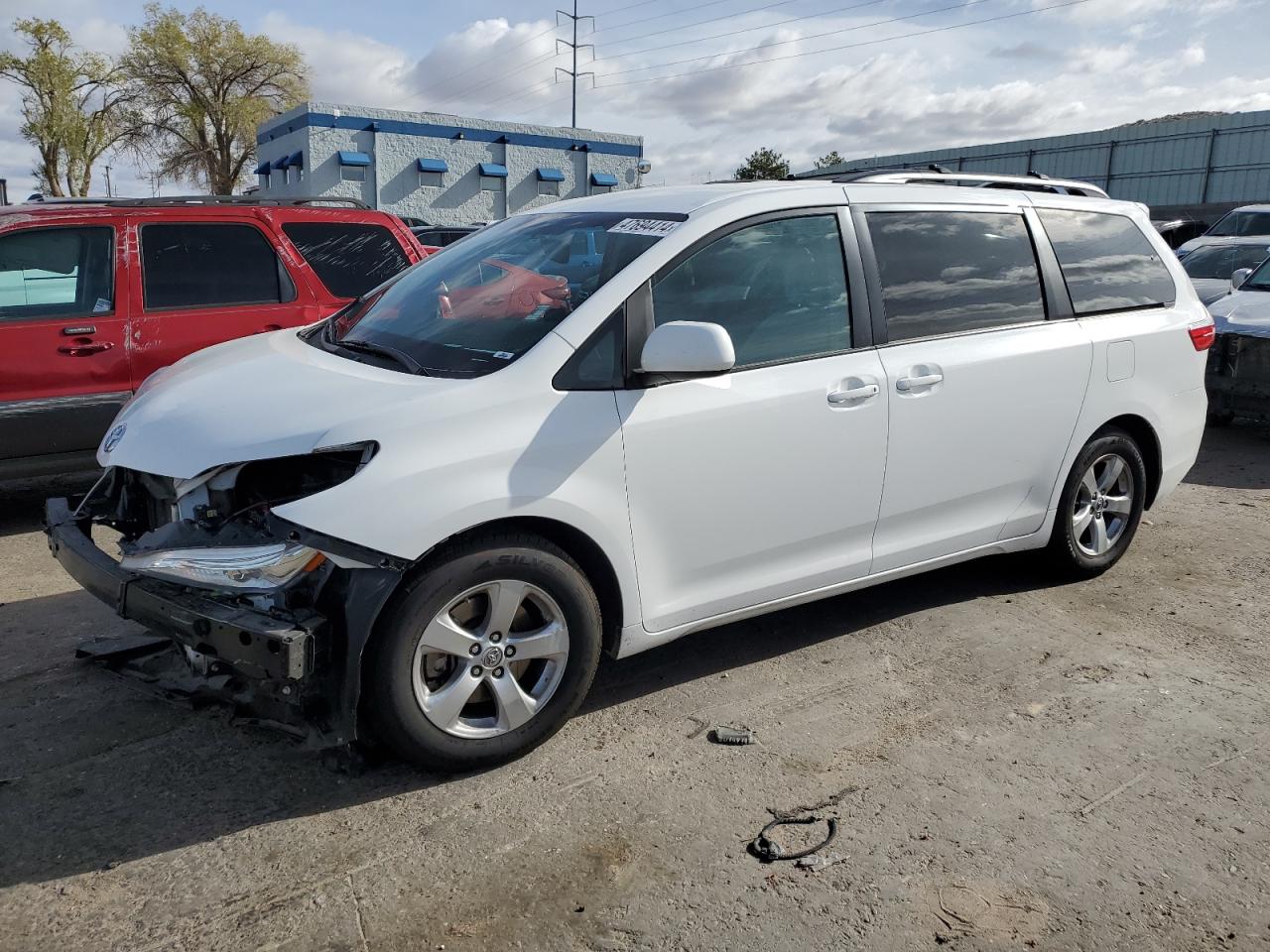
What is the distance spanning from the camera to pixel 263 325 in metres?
6.38

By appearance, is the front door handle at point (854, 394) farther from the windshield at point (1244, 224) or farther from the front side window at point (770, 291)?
the windshield at point (1244, 224)

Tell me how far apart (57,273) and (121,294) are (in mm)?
347

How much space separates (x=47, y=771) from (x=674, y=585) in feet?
6.93

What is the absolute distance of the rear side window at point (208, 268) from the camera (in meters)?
6.11

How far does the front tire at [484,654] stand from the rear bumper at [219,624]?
0.24 metres

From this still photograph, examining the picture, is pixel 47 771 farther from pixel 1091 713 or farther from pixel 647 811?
pixel 1091 713

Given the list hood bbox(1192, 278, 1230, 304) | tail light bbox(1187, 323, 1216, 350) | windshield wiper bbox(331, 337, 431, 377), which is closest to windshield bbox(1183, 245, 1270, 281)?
hood bbox(1192, 278, 1230, 304)

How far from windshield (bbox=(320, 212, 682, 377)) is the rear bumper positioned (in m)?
0.97

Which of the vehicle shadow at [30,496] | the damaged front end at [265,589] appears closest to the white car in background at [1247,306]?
the damaged front end at [265,589]

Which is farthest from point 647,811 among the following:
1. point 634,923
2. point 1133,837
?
point 1133,837

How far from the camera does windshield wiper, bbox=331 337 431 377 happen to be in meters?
3.42

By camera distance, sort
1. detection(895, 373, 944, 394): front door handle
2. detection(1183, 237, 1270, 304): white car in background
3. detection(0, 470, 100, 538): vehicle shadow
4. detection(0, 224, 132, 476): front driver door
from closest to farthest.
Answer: detection(895, 373, 944, 394): front door handle
detection(0, 224, 132, 476): front driver door
detection(0, 470, 100, 538): vehicle shadow
detection(1183, 237, 1270, 304): white car in background

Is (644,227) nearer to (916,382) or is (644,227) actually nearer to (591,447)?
(591,447)

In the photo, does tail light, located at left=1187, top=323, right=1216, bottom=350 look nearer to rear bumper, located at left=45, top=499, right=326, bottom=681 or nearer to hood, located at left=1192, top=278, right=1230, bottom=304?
rear bumper, located at left=45, top=499, right=326, bottom=681
